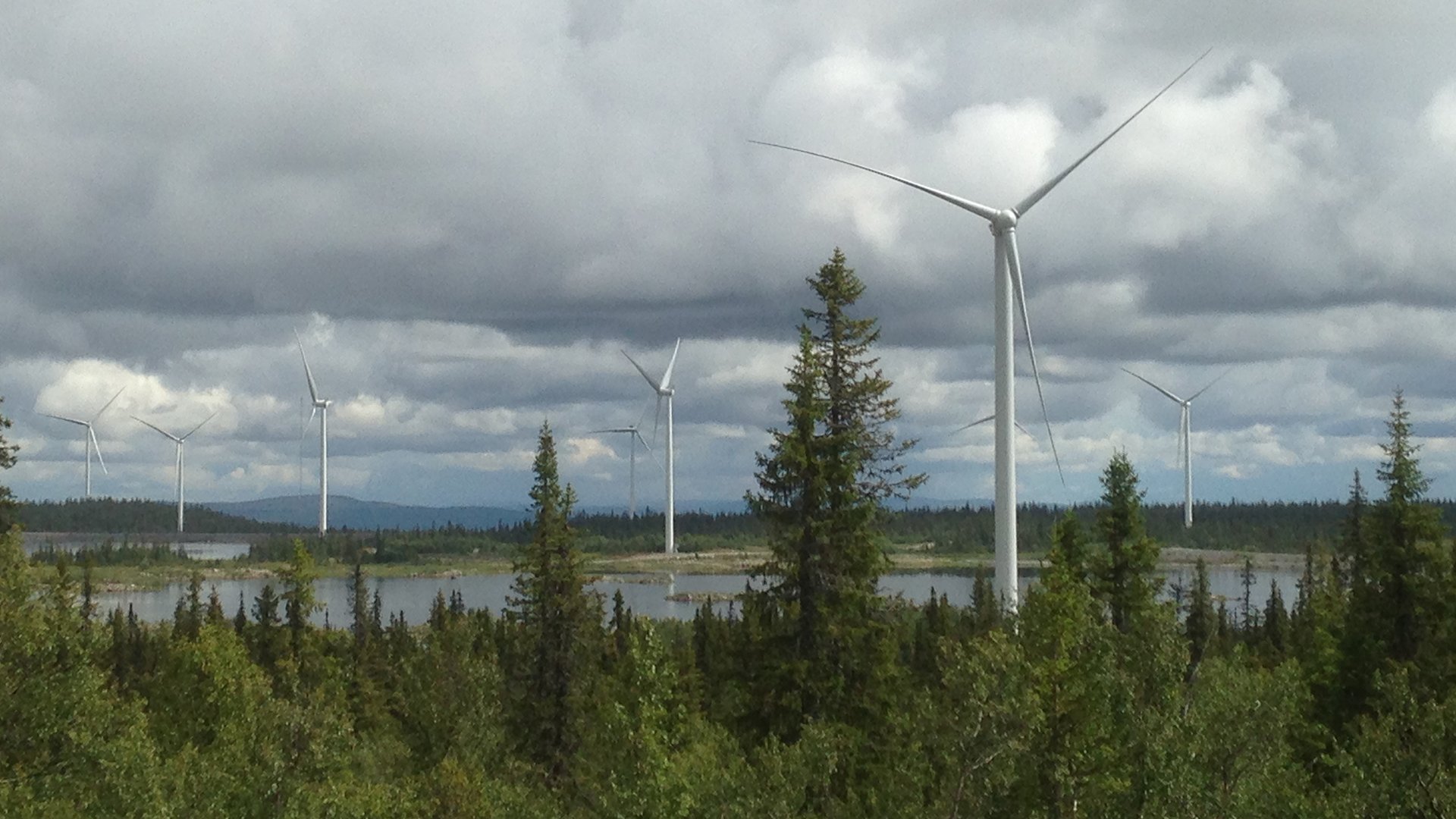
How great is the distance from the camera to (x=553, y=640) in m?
64.6

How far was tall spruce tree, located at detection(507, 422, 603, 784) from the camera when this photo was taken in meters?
64.3

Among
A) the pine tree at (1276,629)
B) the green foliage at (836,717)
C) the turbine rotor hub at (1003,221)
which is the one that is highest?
the turbine rotor hub at (1003,221)

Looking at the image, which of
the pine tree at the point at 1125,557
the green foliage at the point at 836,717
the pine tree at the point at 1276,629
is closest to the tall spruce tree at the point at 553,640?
the green foliage at the point at 836,717

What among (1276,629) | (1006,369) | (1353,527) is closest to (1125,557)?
(1006,369)

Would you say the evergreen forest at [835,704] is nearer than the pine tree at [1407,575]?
Yes

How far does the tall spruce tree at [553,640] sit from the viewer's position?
6431cm

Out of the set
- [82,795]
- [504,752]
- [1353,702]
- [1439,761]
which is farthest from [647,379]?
[1439,761]

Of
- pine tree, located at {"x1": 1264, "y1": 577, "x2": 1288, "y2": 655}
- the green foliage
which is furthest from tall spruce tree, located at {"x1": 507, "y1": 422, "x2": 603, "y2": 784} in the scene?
pine tree, located at {"x1": 1264, "y1": 577, "x2": 1288, "y2": 655}

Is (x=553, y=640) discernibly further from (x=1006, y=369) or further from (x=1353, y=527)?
(x=1353, y=527)

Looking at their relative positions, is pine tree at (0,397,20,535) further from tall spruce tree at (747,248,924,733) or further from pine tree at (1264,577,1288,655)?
pine tree at (1264,577,1288,655)

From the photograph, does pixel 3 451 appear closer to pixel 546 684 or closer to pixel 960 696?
pixel 546 684

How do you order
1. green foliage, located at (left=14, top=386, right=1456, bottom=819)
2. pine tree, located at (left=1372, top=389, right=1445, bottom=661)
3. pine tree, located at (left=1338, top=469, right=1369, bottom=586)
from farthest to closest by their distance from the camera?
1. pine tree, located at (left=1338, top=469, right=1369, bottom=586)
2. pine tree, located at (left=1372, top=389, right=1445, bottom=661)
3. green foliage, located at (left=14, top=386, right=1456, bottom=819)

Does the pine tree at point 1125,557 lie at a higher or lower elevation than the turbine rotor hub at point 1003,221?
lower

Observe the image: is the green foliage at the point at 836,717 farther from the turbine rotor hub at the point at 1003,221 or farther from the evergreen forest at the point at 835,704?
the turbine rotor hub at the point at 1003,221
